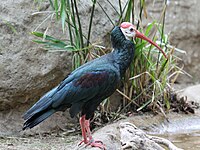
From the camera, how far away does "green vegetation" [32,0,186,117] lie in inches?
204

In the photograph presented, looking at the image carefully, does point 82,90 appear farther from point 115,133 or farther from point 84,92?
point 115,133

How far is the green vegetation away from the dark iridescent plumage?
724 mm

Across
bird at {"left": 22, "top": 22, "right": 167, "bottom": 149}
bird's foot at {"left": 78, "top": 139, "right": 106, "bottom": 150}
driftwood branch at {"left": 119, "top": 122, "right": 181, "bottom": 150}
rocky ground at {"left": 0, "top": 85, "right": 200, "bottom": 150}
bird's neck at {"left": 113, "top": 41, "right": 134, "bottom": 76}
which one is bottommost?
rocky ground at {"left": 0, "top": 85, "right": 200, "bottom": 150}

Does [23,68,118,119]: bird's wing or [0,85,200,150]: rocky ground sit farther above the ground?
[23,68,118,119]: bird's wing

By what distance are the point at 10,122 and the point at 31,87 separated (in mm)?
431

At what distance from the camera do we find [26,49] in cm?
534

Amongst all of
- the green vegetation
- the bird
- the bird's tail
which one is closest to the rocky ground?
the green vegetation

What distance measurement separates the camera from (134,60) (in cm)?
549

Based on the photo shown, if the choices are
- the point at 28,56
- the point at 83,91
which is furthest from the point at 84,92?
the point at 28,56

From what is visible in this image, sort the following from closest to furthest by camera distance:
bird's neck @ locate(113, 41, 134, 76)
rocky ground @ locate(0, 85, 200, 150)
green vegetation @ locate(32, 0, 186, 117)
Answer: bird's neck @ locate(113, 41, 134, 76) → rocky ground @ locate(0, 85, 200, 150) → green vegetation @ locate(32, 0, 186, 117)

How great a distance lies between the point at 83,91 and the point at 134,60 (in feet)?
4.14

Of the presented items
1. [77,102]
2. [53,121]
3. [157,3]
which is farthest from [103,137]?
[157,3]

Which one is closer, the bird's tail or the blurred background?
the bird's tail

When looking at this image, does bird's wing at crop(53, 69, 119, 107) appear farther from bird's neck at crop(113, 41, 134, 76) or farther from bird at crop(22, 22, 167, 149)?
bird's neck at crop(113, 41, 134, 76)
